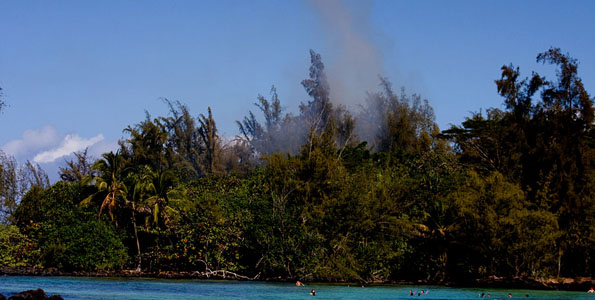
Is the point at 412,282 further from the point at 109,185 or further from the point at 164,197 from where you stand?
the point at 109,185

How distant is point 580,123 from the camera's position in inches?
1492

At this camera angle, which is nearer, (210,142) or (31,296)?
(31,296)

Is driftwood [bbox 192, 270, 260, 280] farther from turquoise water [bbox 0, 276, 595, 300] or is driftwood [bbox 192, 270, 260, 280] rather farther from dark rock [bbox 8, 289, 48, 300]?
dark rock [bbox 8, 289, 48, 300]

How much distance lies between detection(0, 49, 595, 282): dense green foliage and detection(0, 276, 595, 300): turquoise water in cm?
252

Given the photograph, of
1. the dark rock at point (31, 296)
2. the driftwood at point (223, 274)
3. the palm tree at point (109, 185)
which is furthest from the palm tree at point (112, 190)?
the dark rock at point (31, 296)

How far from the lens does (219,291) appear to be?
27312 mm

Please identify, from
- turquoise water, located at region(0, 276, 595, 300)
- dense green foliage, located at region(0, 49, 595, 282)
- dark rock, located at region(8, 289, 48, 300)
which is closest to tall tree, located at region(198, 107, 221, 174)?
dense green foliage, located at region(0, 49, 595, 282)

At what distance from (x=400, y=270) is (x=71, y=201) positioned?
19.1 metres

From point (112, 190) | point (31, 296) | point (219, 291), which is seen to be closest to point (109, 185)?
point (112, 190)

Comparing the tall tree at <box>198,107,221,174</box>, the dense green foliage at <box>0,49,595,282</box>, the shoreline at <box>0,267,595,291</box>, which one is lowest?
the shoreline at <box>0,267,595,291</box>

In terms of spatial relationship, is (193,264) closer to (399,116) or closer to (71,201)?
(71,201)

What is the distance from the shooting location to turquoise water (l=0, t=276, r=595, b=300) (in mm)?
24750

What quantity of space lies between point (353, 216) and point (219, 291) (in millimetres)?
9252

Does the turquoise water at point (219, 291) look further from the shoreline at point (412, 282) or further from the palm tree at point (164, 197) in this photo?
the palm tree at point (164, 197)
